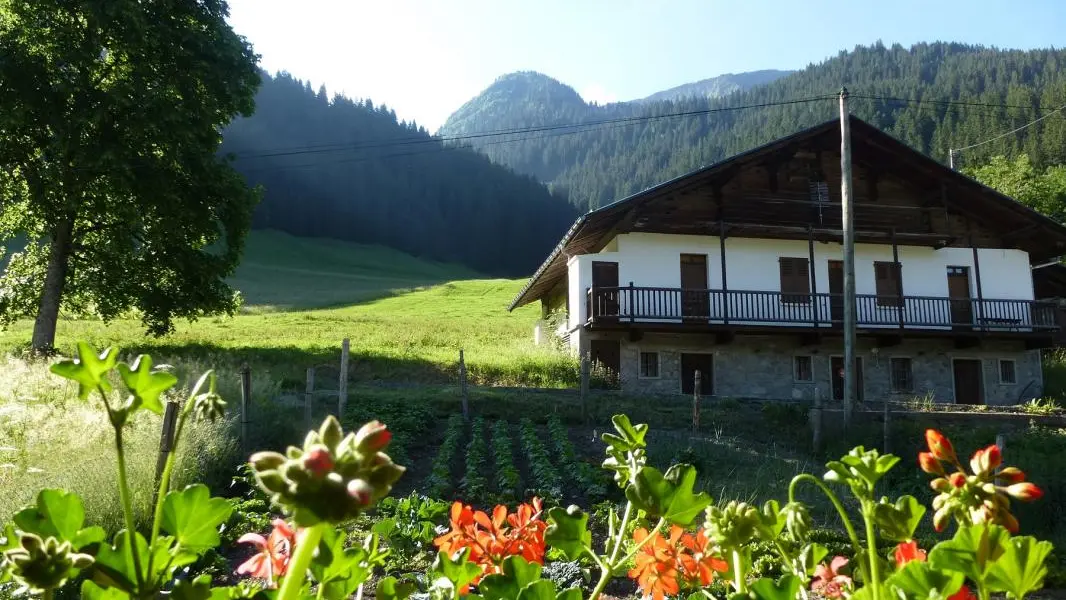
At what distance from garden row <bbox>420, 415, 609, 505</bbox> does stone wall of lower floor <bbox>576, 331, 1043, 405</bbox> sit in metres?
8.60

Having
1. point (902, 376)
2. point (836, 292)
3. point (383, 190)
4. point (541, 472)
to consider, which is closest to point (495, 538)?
point (541, 472)

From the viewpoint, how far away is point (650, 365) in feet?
68.3

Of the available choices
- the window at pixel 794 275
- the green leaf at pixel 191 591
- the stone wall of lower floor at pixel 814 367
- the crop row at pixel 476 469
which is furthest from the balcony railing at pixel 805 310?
the green leaf at pixel 191 591

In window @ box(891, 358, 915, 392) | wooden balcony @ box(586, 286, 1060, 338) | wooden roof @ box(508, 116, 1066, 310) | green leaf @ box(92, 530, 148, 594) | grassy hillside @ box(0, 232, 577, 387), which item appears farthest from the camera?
window @ box(891, 358, 915, 392)

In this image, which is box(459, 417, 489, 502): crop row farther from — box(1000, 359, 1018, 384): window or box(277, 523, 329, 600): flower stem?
box(1000, 359, 1018, 384): window

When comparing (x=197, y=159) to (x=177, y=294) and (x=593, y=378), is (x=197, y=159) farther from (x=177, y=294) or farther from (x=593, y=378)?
(x=593, y=378)

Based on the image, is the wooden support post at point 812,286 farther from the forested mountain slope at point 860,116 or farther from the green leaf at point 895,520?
the forested mountain slope at point 860,116

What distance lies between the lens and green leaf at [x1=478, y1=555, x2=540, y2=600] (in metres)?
0.81

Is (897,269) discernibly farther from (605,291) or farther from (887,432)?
(887,432)

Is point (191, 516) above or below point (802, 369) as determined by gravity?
below

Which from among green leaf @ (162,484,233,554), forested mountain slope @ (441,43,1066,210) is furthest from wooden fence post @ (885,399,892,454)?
forested mountain slope @ (441,43,1066,210)

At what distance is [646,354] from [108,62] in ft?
50.1

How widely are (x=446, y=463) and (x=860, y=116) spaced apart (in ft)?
310

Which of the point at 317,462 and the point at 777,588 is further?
the point at 777,588
